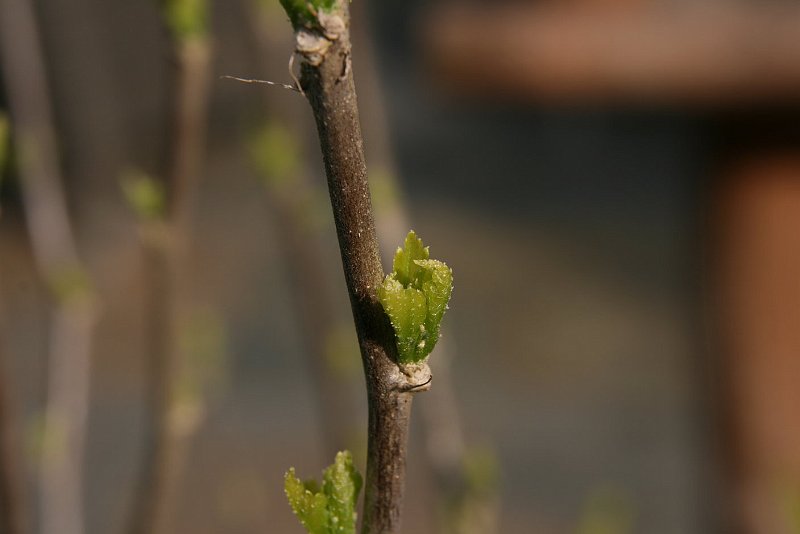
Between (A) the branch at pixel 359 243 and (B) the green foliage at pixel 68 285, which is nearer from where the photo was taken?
(A) the branch at pixel 359 243

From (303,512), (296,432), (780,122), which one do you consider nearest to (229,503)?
(296,432)

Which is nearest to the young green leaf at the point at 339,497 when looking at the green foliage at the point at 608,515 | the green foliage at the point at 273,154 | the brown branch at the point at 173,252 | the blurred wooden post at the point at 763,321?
the brown branch at the point at 173,252

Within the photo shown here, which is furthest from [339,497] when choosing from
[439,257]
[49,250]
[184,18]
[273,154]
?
[439,257]

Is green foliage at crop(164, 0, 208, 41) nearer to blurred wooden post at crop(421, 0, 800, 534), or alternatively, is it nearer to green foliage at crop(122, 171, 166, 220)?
green foliage at crop(122, 171, 166, 220)

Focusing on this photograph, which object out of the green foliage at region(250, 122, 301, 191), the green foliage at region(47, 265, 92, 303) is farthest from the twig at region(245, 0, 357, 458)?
the green foliage at region(47, 265, 92, 303)

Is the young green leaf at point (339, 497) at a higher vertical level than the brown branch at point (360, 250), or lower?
lower

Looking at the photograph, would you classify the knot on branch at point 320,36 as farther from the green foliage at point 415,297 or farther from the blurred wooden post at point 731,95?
the blurred wooden post at point 731,95

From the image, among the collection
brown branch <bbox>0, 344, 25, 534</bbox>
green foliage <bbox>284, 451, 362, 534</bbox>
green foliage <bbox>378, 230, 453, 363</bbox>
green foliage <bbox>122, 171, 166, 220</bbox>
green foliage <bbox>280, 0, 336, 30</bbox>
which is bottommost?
brown branch <bbox>0, 344, 25, 534</bbox>

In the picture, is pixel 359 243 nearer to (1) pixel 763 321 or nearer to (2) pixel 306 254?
(2) pixel 306 254
